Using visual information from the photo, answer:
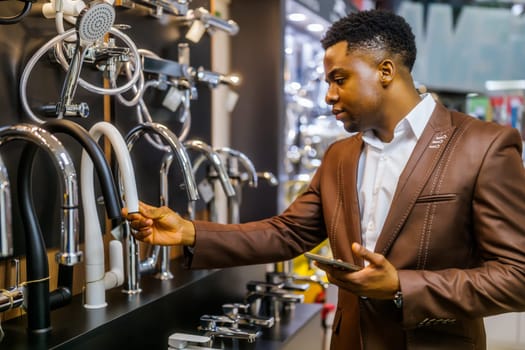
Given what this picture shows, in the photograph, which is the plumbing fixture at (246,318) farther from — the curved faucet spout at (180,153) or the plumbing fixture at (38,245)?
the plumbing fixture at (38,245)

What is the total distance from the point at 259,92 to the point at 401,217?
1.10 m

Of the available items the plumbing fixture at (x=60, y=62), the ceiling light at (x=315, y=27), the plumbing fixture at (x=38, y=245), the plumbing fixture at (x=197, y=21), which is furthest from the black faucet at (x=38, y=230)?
the ceiling light at (x=315, y=27)

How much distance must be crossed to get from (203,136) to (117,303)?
29.2 inches

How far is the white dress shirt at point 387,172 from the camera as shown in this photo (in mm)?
1192

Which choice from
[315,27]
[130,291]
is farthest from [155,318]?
[315,27]

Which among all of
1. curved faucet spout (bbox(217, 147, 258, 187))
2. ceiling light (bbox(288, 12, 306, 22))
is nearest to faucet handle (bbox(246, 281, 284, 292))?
curved faucet spout (bbox(217, 147, 258, 187))

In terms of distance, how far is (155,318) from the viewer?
1267 mm

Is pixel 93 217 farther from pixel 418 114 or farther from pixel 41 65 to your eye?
pixel 418 114

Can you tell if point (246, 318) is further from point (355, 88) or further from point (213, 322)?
point (355, 88)

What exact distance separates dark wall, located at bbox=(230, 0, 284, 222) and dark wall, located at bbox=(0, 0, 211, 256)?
1.84 feet

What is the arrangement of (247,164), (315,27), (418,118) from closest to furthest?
(418,118) → (247,164) → (315,27)

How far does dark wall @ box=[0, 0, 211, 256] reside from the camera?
3.60 feet

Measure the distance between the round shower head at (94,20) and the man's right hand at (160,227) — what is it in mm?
348

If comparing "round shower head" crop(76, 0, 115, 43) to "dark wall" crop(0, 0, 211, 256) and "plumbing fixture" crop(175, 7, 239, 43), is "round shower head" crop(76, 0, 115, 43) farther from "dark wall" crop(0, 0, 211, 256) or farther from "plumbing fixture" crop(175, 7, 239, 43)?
"plumbing fixture" crop(175, 7, 239, 43)
